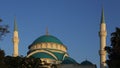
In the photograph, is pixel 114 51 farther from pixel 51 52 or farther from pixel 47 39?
pixel 47 39

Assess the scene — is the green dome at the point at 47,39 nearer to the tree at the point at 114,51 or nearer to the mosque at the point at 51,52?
the mosque at the point at 51,52

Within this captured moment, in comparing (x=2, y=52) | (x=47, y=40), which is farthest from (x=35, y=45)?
(x=2, y=52)

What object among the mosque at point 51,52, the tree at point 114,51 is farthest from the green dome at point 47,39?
the tree at point 114,51

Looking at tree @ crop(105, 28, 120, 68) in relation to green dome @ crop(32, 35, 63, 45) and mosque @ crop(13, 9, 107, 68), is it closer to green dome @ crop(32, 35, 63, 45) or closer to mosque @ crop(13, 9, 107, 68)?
mosque @ crop(13, 9, 107, 68)

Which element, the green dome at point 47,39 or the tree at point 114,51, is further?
the green dome at point 47,39

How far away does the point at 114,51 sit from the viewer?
4131cm

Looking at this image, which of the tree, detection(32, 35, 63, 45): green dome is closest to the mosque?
detection(32, 35, 63, 45): green dome

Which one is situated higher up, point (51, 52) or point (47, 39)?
point (47, 39)

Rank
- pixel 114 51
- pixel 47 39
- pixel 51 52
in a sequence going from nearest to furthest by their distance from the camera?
pixel 114 51 → pixel 51 52 → pixel 47 39

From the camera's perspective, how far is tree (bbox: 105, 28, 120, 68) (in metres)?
39.4

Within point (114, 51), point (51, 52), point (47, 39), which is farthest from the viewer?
point (47, 39)

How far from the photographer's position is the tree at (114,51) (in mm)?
39375

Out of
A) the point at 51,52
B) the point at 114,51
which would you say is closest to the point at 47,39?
the point at 51,52

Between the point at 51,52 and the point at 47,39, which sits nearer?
the point at 51,52
